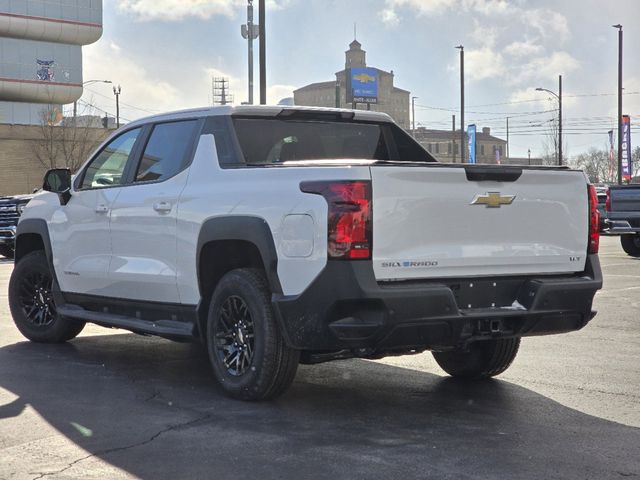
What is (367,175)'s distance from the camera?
5.27 metres

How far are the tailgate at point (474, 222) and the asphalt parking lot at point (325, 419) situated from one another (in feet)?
3.00

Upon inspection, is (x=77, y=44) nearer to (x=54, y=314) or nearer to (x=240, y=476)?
(x=54, y=314)

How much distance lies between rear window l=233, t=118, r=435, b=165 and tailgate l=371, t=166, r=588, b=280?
4.48ft

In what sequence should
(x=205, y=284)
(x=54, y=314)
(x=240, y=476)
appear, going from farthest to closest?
(x=54, y=314) → (x=205, y=284) → (x=240, y=476)

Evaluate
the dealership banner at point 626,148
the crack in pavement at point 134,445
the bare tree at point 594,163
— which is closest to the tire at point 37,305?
the crack in pavement at point 134,445

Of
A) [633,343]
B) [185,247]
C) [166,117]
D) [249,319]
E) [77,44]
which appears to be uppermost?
[77,44]

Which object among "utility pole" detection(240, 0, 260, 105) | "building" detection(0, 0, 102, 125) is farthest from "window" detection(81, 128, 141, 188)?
"building" detection(0, 0, 102, 125)

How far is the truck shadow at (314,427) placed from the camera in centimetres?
457

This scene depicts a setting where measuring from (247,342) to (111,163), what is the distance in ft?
8.07

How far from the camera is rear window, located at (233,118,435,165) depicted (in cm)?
681

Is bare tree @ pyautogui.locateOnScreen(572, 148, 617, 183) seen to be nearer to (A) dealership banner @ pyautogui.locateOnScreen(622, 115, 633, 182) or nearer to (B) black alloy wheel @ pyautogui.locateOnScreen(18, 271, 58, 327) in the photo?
(A) dealership banner @ pyautogui.locateOnScreen(622, 115, 633, 182)

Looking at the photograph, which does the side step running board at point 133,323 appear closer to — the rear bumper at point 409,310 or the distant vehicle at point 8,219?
the rear bumper at point 409,310

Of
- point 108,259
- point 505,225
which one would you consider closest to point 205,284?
point 108,259

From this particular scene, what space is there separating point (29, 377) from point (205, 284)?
162 cm
